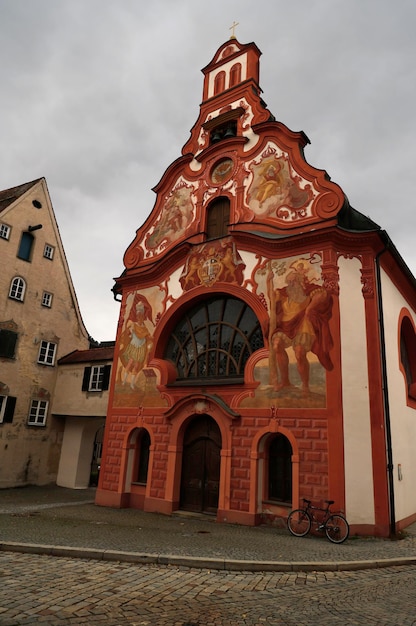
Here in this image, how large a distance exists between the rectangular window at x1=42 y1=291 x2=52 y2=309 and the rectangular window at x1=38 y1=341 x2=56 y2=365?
203 centimetres

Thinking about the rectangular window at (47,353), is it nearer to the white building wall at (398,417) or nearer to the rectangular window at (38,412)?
the rectangular window at (38,412)

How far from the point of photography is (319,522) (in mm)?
11148

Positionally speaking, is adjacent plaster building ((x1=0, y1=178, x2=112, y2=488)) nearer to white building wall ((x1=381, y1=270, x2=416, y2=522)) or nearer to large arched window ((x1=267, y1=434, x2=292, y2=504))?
large arched window ((x1=267, y1=434, x2=292, y2=504))

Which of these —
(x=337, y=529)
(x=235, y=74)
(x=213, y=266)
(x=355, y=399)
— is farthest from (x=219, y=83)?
(x=337, y=529)

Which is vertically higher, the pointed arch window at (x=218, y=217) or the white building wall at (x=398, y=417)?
the pointed arch window at (x=218, y=217)

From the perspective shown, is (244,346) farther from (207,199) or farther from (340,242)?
(207,199)

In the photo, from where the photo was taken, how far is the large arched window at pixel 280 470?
12.5 metres

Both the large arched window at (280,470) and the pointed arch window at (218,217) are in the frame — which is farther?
the pointed arch window at (218,217)

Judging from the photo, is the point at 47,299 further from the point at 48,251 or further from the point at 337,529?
the point at 337,529

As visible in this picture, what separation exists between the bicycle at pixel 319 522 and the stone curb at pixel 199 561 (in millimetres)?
2014

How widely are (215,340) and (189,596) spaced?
9.63 metres

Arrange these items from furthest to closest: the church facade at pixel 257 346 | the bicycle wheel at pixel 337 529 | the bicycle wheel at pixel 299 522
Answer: the church facade at pixel 257 346 < the bicycle wheel at pixel 299 522 < the bicycle wheel at pixel 337 529

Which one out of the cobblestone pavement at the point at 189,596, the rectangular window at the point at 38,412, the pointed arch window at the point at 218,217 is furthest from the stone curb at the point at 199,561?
the rectangular window at the point at 38,412

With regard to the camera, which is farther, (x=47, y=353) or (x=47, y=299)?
(x=47, y=299)
